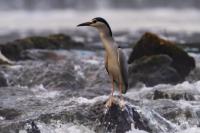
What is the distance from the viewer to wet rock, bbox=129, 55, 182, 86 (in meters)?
15.7

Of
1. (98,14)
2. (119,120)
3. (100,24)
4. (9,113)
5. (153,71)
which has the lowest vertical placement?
(98,14)

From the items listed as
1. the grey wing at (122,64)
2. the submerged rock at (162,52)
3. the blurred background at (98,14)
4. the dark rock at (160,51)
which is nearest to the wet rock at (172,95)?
the grey wing at (122,64)

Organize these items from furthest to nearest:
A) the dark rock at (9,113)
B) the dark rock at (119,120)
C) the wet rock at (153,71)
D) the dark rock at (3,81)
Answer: the wet rock at (153,71), the dark rock at (3,81), the dark rock at (9,113), the dark rock at (119,120)

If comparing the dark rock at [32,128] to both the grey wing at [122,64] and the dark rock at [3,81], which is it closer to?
the grey wing at [122,64]

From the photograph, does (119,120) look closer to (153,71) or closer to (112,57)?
(112,57)

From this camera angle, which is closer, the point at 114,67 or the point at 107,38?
the point at 107,38

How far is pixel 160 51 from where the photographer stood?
17188mm

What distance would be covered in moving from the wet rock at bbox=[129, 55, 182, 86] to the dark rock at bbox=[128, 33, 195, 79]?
0.45 m

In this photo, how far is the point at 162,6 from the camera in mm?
44062

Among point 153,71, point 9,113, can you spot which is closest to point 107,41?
point 9,113

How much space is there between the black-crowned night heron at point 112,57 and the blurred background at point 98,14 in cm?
1752

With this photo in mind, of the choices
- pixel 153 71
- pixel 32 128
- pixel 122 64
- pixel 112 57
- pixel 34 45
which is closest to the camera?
pixel 32 128

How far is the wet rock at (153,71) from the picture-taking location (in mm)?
15711

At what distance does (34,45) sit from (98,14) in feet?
58.0
